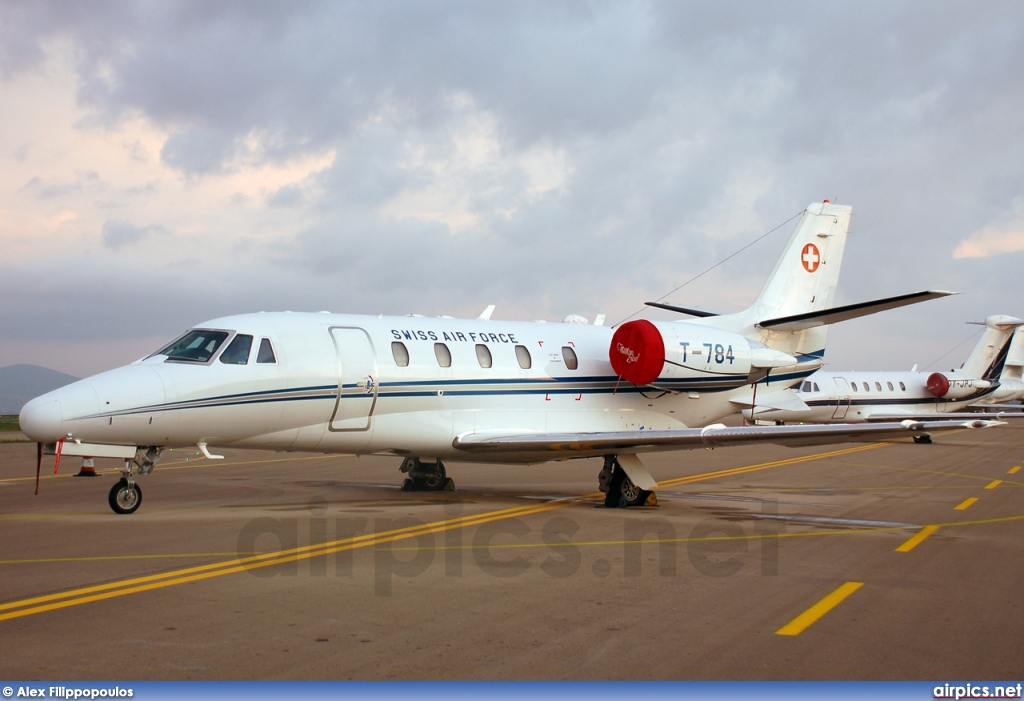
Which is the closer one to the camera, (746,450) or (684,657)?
(684,657)

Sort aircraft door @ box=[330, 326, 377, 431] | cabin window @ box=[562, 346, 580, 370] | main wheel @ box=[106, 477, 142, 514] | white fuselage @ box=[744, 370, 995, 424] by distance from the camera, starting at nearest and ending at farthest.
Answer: main wheel @ box=[106, 477, 142, 514] → aircraft door @ box=[330, 326, 377, 431] → cabin window @ box=[562, 346, 580, 370] → white fuselage @ box=[744, 370, 995, 424]

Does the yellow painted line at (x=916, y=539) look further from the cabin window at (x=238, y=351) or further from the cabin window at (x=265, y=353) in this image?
the cabin window at (x=238, y=351)

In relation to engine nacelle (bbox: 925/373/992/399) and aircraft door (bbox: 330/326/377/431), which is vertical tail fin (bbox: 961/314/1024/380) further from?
aircraft door (bbox: 330/326/377/431)

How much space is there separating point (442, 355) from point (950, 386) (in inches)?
1480

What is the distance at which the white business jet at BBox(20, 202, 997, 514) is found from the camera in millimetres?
12422

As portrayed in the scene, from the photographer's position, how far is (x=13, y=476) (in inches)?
730

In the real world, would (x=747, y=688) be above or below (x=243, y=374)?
below

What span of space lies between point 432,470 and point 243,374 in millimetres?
4905

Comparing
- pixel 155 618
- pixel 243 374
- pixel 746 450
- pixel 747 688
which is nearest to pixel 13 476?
pixel 243 374

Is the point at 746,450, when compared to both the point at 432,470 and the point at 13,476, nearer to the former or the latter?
the point at 432,470

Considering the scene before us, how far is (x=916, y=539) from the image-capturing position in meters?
11.7

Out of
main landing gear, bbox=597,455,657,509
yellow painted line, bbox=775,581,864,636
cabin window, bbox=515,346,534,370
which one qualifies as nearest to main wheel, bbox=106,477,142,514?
cabin window, bbox=515,346,534,370

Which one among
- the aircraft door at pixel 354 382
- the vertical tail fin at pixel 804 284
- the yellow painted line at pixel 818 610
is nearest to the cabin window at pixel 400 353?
the aircraft door at pixel 354 382

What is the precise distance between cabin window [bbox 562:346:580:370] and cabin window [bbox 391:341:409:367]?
10.9ft
